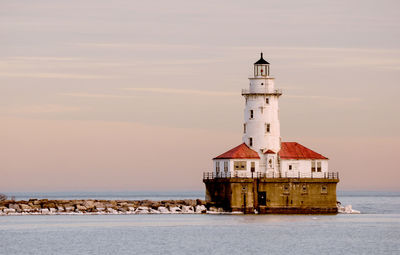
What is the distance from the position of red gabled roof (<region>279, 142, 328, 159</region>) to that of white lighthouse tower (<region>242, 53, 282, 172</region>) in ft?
1.97

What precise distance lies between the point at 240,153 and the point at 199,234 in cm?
1957

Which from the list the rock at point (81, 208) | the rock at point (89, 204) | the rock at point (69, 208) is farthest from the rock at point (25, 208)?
the rock at point (89, 204)

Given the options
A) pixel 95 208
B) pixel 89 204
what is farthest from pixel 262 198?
pixel 89 204

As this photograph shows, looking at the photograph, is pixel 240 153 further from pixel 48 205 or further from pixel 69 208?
pixel 48 205

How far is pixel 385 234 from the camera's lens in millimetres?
71812


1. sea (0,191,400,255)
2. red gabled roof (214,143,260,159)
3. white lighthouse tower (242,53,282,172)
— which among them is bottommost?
sea (0,191,400,255)

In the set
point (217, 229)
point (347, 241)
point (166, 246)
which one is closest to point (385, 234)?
point (347, 241)

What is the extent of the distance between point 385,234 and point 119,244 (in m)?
18.7

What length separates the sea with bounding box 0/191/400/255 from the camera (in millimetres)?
61562

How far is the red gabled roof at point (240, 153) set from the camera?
88.2m

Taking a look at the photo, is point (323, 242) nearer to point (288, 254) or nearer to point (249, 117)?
point (288, 254)

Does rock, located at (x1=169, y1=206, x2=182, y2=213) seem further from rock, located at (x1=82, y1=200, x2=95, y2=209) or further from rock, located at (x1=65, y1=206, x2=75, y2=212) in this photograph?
rock, located at (x1=65, y1=206, x2=75, y2=212)

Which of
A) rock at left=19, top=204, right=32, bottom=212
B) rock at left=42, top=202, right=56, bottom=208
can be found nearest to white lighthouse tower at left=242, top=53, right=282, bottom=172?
rock at left=42, top=202, right=56, bottom=208

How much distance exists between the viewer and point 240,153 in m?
88.6
